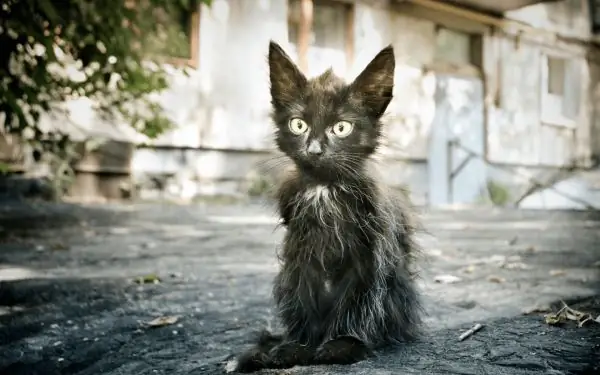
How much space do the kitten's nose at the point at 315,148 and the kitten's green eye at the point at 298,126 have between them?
0.07 metres

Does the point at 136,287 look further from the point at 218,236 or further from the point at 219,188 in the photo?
the point at 219,188

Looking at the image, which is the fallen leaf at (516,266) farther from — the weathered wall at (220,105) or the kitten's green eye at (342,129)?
the weathered wall at (220,105)

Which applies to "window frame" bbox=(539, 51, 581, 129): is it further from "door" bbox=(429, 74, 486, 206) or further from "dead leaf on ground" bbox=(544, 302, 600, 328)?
"dead leaf on ground" bbox=(544, 302, 600, 328)

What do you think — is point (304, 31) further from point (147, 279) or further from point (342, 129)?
point (342, 129)

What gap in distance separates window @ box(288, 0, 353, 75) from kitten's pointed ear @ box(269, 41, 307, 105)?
473 cm

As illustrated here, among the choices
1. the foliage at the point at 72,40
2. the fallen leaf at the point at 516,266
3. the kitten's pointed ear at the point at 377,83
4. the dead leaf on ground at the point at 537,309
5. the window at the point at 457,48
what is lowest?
the fallen leaf at the point at 516,266

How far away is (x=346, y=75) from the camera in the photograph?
439cm

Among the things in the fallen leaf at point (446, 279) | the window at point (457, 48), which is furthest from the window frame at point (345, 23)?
the fallen leaf at point (446, 279)

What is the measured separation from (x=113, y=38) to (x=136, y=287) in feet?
4.64

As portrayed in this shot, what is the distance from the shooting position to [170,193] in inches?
331

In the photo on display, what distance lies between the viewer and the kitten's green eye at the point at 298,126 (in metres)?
1.51

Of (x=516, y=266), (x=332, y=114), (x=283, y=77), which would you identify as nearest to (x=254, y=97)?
(x=516, y=266)

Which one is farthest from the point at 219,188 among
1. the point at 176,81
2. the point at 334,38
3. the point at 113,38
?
the point at 113,38

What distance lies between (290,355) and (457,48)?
33.6 ft
